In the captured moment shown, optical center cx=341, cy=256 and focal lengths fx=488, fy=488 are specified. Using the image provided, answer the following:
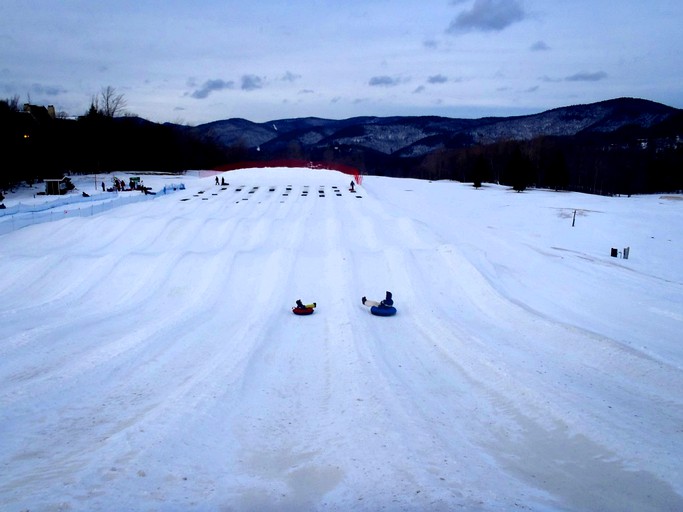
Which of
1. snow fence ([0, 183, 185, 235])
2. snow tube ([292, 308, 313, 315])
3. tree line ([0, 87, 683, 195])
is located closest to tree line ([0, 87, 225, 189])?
tree line ([0, 87, 683, 195])

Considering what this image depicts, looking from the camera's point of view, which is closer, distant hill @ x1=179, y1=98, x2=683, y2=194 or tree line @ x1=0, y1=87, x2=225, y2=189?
tree line @ x1=0, y1=87, x2=225, y2=189

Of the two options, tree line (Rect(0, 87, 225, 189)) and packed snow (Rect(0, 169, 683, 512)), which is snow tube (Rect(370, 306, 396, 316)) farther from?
tree line (Rect(0, 87, 225, 189))

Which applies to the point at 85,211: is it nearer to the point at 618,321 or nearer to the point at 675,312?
the point at 618,321

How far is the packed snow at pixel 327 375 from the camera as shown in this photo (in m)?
6.01

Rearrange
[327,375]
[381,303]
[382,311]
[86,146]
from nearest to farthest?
[327,375], [382,311], [381,303], [86,146]

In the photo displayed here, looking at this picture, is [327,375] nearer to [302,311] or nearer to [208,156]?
[302,311]

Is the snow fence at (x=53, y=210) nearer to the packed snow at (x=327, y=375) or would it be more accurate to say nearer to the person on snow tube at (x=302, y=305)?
the packed snow at (x=327, y=375)

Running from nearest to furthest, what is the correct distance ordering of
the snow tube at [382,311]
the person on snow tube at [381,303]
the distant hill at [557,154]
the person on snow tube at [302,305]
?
the person on snow tube at [302,305] < the snow tube at [382,311] < the person on snow tube at [381,303] < the distant hill at [557,154]

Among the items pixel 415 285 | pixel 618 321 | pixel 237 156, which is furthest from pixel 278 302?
pixel 237 156

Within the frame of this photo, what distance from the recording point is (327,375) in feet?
32.1

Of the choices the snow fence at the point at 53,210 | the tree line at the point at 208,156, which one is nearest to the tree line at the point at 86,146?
the tree line at the point at 208,156

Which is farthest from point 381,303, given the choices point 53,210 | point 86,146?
point 86,146

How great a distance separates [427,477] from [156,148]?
68.3m

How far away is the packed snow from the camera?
601 centimetres
